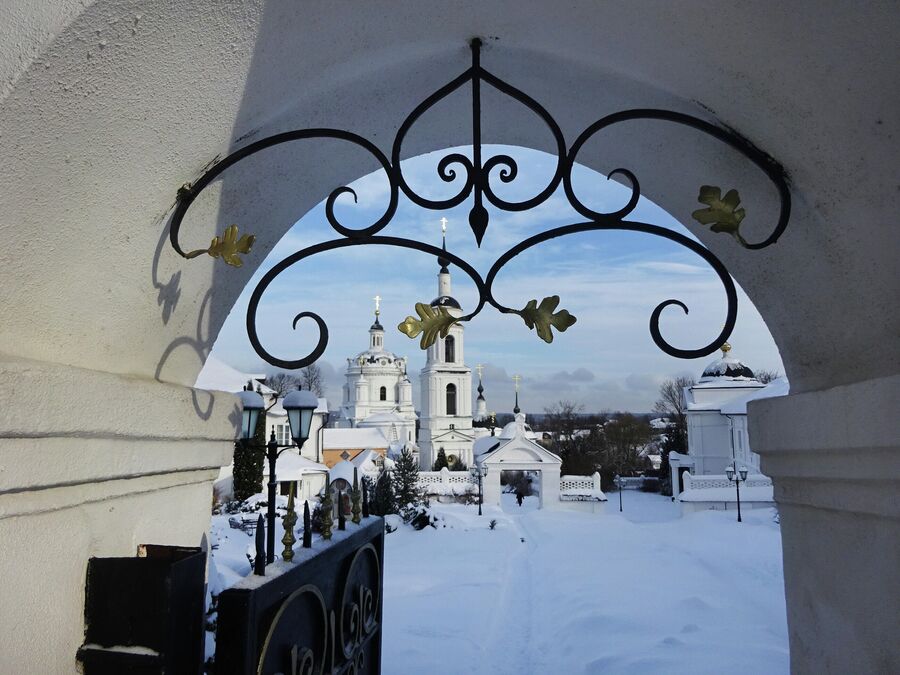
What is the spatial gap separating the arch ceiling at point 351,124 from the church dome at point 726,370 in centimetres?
3223

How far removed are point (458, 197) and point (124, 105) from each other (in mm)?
770

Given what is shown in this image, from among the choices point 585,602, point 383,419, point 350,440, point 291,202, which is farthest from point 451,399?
point 291,202

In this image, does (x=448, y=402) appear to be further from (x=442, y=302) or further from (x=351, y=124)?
(x=351, y=124)

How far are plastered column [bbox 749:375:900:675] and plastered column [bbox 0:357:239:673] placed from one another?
178 cm

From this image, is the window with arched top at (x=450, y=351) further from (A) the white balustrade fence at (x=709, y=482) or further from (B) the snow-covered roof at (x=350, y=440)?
(A) the white balustrade fence at (x=709, y=482)

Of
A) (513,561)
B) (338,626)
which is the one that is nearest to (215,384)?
(513,561)

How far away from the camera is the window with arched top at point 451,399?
1907 inches

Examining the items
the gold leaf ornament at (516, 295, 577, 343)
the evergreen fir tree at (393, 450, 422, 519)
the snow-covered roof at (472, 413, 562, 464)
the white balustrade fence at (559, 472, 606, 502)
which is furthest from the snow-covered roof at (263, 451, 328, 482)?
the gold leaf ornament at (516, 295, 577, 343)

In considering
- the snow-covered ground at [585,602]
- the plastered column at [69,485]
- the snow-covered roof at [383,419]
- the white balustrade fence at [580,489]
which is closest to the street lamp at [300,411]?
the snow-covered ground at [585,602]

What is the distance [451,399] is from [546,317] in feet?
154

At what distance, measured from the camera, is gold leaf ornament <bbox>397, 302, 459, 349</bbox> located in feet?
5.51

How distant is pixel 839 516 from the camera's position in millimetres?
1890

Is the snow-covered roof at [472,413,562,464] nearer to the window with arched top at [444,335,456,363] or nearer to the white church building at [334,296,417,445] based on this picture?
the window with arched top at [444,335,456,363]

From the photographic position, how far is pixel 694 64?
1697 mm
